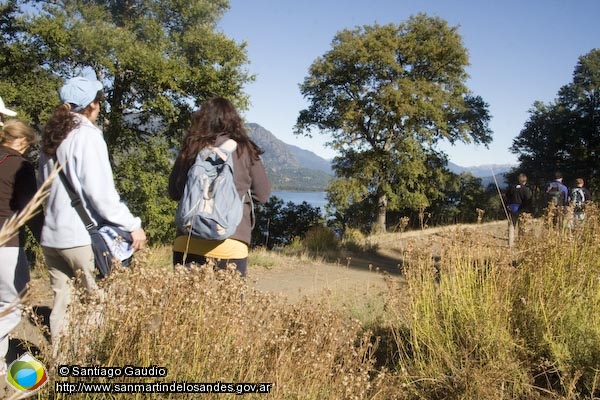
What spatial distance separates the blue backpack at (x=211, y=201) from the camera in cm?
278

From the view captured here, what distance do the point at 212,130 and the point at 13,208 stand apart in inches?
55.3

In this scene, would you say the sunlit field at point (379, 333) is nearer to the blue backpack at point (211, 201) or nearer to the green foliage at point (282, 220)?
the blue backpack at point (211, 201)

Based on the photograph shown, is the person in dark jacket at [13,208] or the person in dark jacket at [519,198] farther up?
the person in dark jacket at [519,198]

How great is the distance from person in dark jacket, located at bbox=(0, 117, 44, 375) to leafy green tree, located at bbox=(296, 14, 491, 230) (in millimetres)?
23053

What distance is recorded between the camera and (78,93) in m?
2.97

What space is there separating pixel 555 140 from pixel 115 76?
31670mm

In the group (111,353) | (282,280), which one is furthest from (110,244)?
(282,280)

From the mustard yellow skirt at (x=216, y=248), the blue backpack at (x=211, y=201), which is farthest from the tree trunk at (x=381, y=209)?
the blue backpack at (x=211, y=201)

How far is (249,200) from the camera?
3.11 m

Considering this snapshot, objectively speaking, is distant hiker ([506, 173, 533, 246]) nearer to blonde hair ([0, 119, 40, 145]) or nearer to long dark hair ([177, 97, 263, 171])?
long dark hair ([177, 97, 263, 171])

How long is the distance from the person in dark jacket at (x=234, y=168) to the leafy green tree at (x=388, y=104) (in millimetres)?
22816

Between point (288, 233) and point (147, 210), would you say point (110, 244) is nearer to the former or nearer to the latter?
point (147, 210)

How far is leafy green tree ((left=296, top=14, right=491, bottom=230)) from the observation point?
26188 mm

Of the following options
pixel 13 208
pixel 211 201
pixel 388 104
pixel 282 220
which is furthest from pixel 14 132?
pixel 282 220
